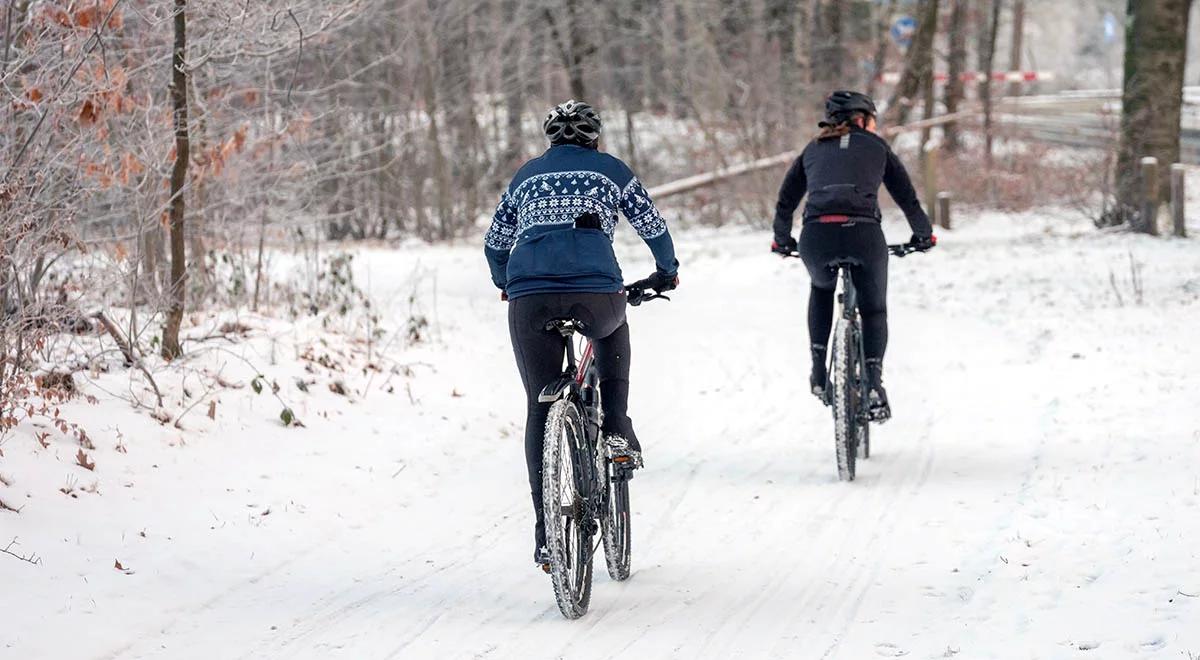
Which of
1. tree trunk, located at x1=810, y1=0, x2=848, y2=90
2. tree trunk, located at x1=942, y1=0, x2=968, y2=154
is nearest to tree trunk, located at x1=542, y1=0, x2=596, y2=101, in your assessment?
tree trunk, located at x1=810, y1=0, x2=848, y2=90

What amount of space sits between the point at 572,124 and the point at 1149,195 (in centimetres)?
1447

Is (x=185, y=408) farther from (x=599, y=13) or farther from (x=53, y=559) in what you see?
(x=599, y=13)

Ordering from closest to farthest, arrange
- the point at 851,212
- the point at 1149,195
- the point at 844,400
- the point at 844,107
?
the point at 844,400 → the point at 851,212 → the point at 844,107 → the point at 1149,195

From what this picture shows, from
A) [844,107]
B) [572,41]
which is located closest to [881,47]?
[572,41]

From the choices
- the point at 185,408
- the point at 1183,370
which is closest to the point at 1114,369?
the point at 1183,370

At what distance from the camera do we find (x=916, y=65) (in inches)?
1243

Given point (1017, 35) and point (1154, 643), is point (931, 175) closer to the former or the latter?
point (1154, 643)

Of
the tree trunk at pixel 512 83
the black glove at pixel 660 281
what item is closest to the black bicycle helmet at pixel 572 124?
the black glove at pixel 660 281

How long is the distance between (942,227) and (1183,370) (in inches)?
495

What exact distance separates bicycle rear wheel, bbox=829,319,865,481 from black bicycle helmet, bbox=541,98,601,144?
112 inches

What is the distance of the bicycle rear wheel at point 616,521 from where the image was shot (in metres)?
5.77

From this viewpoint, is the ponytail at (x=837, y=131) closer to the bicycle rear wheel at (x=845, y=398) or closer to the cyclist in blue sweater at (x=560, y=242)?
the bicycle rear wheel at (x=845, y=398)

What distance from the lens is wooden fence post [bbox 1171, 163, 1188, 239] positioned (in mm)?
17688

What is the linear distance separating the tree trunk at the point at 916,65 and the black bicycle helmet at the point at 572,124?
2066 cm
